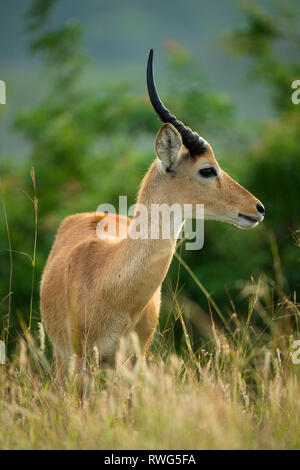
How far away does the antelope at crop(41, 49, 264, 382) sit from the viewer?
5.38m

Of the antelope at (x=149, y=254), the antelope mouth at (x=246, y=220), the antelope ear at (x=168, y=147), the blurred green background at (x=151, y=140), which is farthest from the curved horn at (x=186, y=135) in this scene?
the blurred green background at (x=151, y=140)

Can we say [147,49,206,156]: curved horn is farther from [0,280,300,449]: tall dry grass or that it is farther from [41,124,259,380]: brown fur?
[0,280,300,449]: tall dry grass

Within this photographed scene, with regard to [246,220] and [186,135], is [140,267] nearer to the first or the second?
[246,220]

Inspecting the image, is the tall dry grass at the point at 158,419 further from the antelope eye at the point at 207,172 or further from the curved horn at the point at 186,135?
the curved horn at the point at 186,135

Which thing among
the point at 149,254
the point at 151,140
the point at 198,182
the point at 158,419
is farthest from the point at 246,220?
the point at 151,140

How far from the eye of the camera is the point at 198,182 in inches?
221

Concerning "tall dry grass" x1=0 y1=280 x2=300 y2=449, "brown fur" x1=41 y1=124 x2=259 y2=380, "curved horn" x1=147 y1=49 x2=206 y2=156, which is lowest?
"tall dry grass" x1=0 y1=280 x2=300 y2=449

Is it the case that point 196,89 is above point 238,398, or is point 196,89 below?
above

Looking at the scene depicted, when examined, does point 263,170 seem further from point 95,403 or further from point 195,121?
point 95,403

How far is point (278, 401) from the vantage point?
14.9ft

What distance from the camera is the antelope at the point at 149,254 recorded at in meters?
5.38

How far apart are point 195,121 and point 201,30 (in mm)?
106499

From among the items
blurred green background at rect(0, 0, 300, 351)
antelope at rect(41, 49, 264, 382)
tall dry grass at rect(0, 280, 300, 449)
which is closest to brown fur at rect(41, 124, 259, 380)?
antelope at rect(41, 49, 264, 382)
